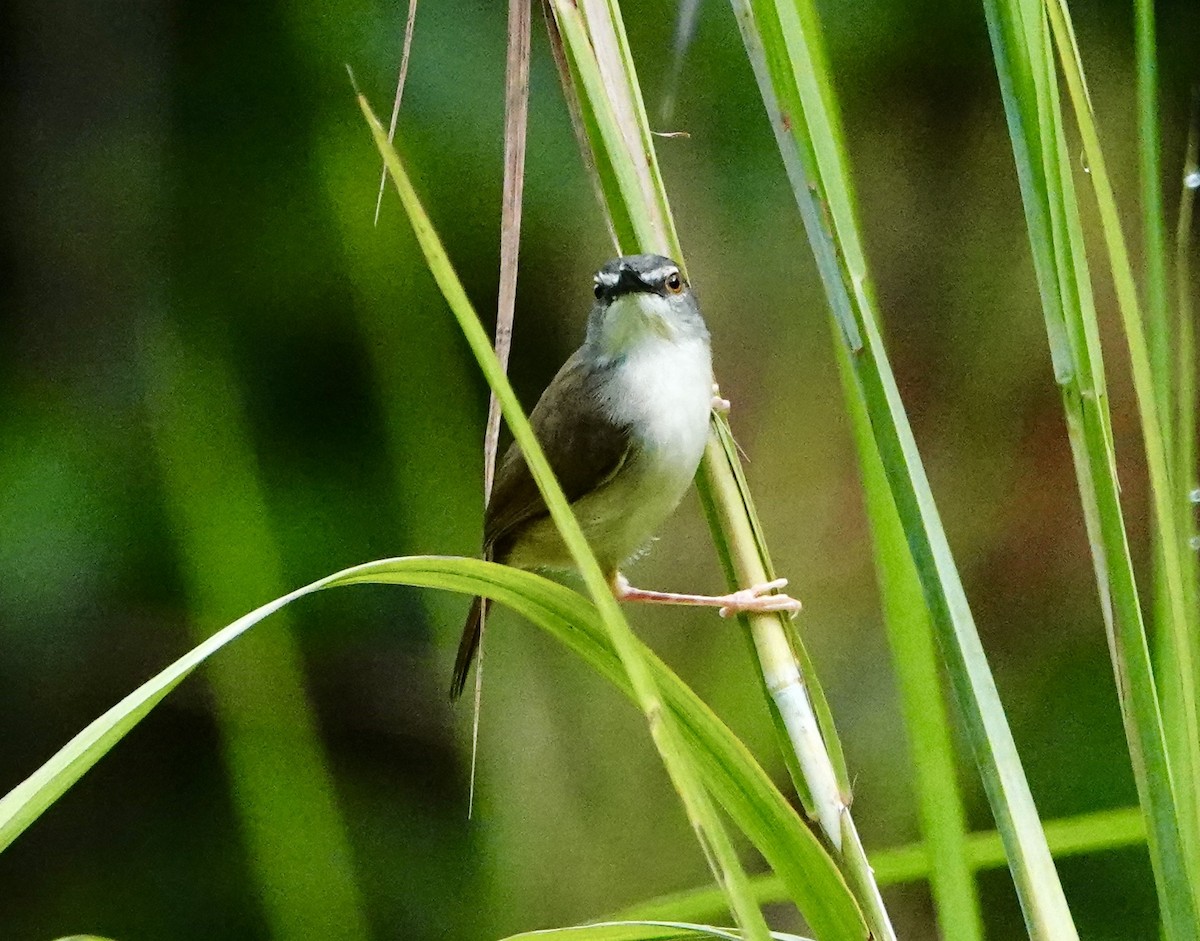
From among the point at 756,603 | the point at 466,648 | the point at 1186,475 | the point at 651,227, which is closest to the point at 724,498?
the point at 756,603

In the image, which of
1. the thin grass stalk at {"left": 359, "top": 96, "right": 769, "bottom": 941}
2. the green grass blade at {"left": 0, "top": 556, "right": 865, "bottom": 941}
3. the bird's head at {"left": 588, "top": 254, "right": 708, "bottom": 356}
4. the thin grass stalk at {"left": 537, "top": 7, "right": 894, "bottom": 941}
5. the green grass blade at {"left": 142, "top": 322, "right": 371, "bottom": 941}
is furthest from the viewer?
the green grass blade at {"left": 142, "top": 322, "right": 371, "bottom": 941}

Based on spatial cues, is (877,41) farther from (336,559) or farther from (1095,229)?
(336,559)

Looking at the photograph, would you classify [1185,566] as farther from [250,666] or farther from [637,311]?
[250,666]

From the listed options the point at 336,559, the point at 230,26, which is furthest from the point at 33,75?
the point at 336,559

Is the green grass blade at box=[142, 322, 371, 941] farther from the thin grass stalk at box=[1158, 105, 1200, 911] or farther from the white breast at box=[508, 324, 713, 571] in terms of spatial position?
the thin grass stalk at box=[1158, 105, 1200, 911]

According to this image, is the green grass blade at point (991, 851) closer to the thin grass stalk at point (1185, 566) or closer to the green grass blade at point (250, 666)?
the thin grass stalk at point (1185, 566)

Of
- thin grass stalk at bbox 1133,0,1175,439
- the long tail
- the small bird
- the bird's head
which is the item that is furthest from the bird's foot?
thin grass stalk at bbox 1133,0,1175,439
